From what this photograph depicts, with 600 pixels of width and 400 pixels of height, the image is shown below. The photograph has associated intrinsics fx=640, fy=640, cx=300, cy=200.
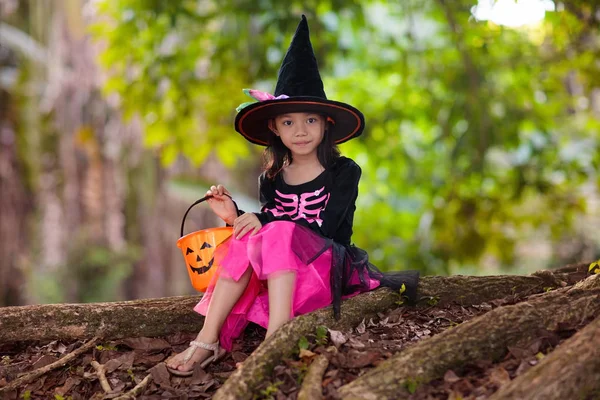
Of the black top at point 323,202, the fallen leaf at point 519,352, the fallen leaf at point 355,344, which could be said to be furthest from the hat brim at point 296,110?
the fallen leaf at point 519,352

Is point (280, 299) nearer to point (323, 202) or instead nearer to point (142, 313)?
point (323, 202)

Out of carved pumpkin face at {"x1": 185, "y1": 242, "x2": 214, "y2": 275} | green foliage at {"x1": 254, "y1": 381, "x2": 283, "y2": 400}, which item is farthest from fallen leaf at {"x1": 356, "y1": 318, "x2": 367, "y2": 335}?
carved pumpkin face at {"x1": 185, "y1": 242, "x2": 214, "y2": 275}

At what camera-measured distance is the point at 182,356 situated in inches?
106

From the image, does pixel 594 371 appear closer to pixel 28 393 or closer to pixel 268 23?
pixel 28 393

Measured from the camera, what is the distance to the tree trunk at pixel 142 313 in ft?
9.96

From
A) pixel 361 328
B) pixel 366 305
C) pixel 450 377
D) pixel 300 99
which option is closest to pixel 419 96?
pixel 300 99

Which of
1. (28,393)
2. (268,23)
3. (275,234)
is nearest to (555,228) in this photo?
(268,23)

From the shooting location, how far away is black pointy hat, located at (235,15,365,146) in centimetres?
287

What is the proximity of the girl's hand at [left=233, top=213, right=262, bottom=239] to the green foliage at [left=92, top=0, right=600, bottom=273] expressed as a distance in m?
2.76

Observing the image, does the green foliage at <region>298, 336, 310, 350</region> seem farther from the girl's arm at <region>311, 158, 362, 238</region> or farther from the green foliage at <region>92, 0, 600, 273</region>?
the green foliage at <region>92, 0, 600, 273</region>

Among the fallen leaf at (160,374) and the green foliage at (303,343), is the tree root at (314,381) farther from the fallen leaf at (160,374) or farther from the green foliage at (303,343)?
the fallen leaf at (160,374)

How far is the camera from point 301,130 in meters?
2.96

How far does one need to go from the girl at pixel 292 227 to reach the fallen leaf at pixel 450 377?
0.63 metres

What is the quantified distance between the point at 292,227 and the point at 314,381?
71 centimetres
